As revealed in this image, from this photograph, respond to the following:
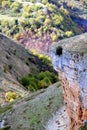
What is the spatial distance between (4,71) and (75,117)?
2661 inches

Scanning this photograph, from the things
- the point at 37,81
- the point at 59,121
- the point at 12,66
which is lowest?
the point at 37,81

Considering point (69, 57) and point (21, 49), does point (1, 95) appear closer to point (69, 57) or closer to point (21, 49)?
point (69, 57)

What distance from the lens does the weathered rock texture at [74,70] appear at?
30328 mm

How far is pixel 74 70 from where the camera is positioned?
3081cm

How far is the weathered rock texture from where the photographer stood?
30328 mm

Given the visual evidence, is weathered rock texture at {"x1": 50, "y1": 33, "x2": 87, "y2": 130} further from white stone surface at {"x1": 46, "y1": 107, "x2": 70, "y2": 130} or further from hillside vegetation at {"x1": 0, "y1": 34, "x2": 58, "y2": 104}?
hillside vegetation at {"x1": 0, "y1": 34, "x2": 58, "y2": 104}

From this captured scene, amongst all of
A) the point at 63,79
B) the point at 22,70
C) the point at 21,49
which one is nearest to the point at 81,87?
the point at 63,79

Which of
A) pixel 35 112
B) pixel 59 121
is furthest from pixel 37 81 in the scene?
pixel 59 121

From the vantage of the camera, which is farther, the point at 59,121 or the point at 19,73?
the point at 19,73

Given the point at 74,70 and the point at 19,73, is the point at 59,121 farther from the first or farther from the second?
the point at 19,73

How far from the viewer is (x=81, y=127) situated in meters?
33.3

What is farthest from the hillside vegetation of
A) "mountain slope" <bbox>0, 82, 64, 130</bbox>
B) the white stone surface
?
the white stone surface

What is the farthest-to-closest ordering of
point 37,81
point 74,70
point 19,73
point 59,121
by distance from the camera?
point 37,81, point 19,73, point 59,121, point 74,70

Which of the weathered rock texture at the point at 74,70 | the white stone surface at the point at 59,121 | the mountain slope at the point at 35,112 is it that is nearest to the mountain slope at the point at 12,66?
the mountain slope at the point at 35,112
